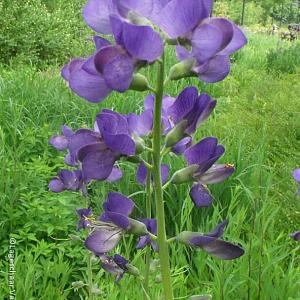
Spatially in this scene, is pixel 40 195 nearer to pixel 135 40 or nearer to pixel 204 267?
pixel 204 267

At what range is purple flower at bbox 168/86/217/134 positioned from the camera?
79cm

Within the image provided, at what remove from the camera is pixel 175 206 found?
8.05ft

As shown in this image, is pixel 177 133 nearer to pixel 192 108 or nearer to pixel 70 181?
pixel 192 108

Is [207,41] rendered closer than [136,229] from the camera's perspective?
Yes

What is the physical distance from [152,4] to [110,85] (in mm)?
118

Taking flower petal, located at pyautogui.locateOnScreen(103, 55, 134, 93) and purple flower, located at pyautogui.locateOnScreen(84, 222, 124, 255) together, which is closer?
flower petal, located at pyautogui.locateOnScreen(103, 55, 134, 93)

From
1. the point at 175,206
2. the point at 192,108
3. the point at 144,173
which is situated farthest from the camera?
the point at 175,206

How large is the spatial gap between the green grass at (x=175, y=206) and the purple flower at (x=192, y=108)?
2.10 feet

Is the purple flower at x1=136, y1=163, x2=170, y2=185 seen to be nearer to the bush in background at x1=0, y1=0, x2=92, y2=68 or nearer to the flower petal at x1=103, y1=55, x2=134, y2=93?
the flower petal at x1=103, y1=55, x2=134, y2=93

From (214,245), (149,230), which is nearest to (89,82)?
(214,245)

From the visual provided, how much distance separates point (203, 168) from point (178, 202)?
1.67 m

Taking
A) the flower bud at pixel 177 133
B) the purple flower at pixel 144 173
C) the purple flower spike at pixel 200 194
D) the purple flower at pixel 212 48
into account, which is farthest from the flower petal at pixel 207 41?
the purple flower at pixel 144 173

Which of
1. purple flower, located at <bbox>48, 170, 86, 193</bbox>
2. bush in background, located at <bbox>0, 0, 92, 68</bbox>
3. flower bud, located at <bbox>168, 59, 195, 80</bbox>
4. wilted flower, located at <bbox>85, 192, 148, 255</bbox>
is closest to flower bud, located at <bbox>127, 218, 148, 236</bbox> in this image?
wilted flower, located at <bbox>85, 192, 148, 255</bbox>

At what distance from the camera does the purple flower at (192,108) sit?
31.1 inches
